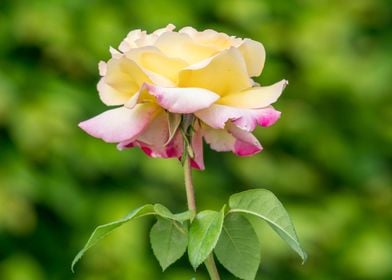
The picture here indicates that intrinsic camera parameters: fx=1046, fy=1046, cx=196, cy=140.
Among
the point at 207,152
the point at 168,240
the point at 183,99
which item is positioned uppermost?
the point at 183,99

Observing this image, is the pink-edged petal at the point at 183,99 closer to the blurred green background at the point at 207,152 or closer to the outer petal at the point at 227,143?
the outer petal at the point at 227,143

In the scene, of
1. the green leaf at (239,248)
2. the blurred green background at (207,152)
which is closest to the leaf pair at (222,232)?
the green leaf at (239,248)

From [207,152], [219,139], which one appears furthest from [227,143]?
[207,152]

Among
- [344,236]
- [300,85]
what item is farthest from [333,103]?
[344,236]

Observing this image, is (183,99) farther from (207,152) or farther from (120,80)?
(207,152)

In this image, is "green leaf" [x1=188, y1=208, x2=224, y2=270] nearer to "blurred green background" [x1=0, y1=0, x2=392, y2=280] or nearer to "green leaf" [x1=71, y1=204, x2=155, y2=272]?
"green leaf" [x1=71, y1=204, x2=155, y2=272]

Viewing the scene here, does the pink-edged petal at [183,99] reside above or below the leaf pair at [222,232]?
above
